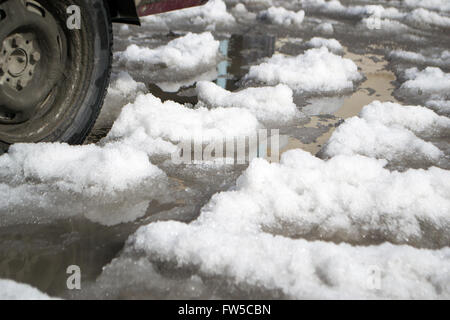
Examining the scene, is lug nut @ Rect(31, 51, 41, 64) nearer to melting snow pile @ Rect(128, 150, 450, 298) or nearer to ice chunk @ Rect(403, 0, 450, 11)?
melting snow pile @ Rect(128, 150, 450, 298)

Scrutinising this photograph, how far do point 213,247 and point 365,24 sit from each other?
6361 millimetres

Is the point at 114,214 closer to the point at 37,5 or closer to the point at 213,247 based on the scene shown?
the point at 213,247

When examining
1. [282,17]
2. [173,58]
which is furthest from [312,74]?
[282,17]

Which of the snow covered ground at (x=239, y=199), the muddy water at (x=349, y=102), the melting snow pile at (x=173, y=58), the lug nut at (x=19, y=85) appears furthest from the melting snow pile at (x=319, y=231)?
the melting snow pile at (x=173, y=58)

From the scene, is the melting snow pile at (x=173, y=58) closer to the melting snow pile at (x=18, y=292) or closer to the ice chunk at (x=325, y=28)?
the ice chunk at (x=325, y=28)

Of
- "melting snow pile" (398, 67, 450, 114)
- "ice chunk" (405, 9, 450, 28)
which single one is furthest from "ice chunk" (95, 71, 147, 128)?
"ice chunk" (405, 9, 450, 28)

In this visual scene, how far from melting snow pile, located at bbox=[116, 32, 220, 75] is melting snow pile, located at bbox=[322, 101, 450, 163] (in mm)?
1869

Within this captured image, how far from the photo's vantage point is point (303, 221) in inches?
92.4

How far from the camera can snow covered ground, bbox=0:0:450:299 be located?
6.31 ft

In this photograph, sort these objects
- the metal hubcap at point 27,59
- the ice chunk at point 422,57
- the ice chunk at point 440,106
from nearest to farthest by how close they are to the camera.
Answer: the metal hubcap at point 27,59 → the ice chunk at point 440,106 → the ice chunk at point 422,57

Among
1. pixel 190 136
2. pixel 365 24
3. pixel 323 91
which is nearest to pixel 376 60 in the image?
pixel 323 91

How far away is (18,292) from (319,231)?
49.7 inches

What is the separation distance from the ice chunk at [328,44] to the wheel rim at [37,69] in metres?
3.71

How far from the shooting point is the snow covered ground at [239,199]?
1924mm
